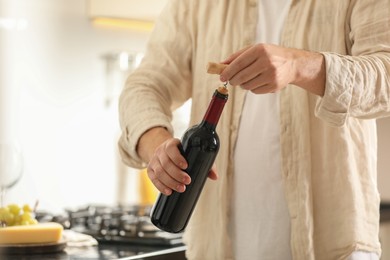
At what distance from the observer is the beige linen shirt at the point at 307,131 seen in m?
1.53

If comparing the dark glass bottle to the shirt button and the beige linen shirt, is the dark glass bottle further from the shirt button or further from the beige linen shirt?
the shirt button

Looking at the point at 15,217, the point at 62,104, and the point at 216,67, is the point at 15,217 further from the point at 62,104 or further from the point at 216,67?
the point at 62,104

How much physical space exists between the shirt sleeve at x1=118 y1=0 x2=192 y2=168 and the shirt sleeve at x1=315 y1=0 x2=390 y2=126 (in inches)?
13.9

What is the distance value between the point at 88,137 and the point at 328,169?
2403mm

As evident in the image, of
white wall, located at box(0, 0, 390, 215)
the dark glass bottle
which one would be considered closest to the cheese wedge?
the dark glass bottle

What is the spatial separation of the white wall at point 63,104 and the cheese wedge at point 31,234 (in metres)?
1.50

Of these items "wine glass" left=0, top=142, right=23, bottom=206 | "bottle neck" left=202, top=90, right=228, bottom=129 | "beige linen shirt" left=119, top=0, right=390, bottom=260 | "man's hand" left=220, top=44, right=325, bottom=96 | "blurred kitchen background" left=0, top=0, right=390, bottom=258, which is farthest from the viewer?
"blurred kitchen background" left=0, top=0, right=390, bottom=258

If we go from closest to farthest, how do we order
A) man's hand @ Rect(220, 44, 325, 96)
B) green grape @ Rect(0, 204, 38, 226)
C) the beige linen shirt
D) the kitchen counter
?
man's hand @ Rect(220, 44, 325, 96) < the beige linen shirt < the kitchen counter < green grape @ Rect(0, 204, 38, 226)

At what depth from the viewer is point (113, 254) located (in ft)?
6.11

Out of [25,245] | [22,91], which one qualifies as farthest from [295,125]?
[22,91]

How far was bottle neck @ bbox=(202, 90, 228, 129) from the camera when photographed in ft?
4.53

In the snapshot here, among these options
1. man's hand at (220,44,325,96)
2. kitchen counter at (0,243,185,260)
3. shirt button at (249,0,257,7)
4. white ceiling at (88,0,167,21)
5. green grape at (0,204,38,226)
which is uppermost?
white ceiling at (88,0,167,21)

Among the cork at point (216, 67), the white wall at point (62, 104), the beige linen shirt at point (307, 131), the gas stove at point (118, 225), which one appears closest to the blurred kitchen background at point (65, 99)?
the white wall at point (62, 104)

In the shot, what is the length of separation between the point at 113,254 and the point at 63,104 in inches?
76.0
